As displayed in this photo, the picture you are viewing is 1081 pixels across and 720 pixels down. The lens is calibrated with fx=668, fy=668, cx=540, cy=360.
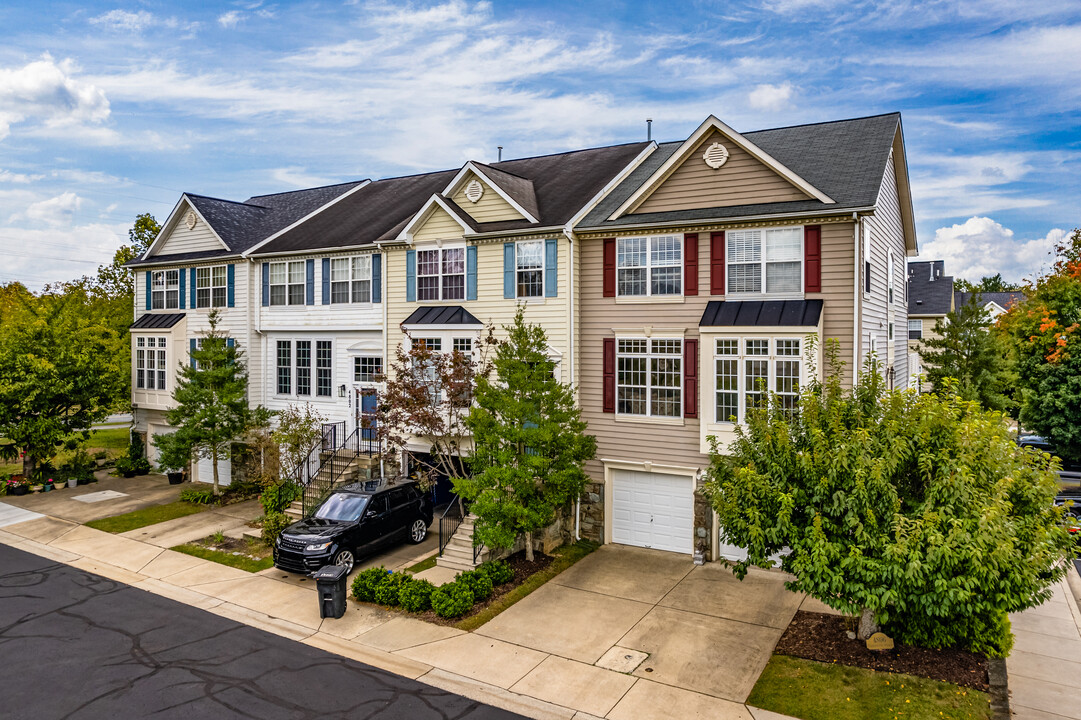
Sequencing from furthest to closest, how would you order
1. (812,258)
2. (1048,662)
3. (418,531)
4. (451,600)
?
(418,531) < (812,258) < (451,600) < (1048,662)

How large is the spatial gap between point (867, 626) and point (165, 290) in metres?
29.1

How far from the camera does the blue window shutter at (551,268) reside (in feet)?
65.4

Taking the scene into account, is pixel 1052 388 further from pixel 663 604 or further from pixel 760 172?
pixel 663 604

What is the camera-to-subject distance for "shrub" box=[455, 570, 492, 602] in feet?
50.7

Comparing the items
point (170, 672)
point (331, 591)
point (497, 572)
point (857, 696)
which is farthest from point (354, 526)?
point (857, 696)

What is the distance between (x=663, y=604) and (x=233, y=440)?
18.6m

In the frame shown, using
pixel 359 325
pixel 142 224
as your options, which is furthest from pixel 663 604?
pixel 142 224

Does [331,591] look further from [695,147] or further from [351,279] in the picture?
[695,147]

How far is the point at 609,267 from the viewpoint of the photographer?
1967cm

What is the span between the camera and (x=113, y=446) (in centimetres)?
3675

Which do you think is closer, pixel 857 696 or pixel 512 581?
pixel 857 696

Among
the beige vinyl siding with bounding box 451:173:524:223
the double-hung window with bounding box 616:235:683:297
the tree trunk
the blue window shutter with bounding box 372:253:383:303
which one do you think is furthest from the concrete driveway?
the blue window shutter with bounding box 372:253:383:303

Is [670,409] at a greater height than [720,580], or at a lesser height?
greater

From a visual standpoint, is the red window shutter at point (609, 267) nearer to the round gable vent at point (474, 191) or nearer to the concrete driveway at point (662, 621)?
the round gable vent at point (474, 191)
